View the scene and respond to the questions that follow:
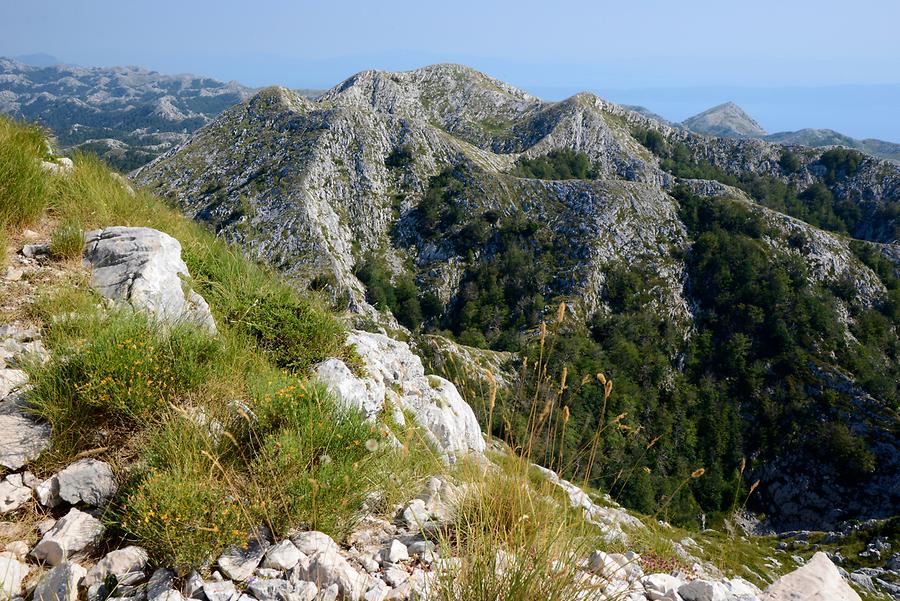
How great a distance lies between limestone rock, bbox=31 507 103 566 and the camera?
132 inches

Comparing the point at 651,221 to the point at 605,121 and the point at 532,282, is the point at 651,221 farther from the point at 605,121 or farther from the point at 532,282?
the point at 605,121

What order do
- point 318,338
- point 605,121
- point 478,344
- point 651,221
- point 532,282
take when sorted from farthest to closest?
point 605,121 → point 651,221 → point 532,282 → point 478,344 → point 318,338

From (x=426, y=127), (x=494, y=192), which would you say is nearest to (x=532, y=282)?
(x=494, y=192)

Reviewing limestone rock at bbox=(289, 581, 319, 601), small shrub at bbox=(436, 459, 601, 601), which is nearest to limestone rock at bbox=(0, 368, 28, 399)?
limestone rock at bbox=(289, 581, 319, 601)

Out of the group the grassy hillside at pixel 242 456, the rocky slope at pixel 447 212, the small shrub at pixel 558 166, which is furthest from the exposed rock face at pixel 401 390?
the small shrub at pixel 558 166

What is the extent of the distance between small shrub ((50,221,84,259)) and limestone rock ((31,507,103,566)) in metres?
4.78

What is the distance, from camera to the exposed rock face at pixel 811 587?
4.35 meters

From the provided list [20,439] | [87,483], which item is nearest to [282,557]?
[87,483]

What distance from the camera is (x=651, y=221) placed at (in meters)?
120

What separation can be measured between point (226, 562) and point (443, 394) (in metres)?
14.5

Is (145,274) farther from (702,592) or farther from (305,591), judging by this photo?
(702,592)

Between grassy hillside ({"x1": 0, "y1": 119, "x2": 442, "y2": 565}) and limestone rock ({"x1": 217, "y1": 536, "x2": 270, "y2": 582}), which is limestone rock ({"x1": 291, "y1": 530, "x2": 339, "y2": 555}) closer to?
grassy hillside ({"x1": 0, "y1": 119, "x2": 442, "y2": 565})

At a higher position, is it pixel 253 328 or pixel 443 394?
pixel 253 328

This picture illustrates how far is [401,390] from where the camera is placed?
12688 mm
